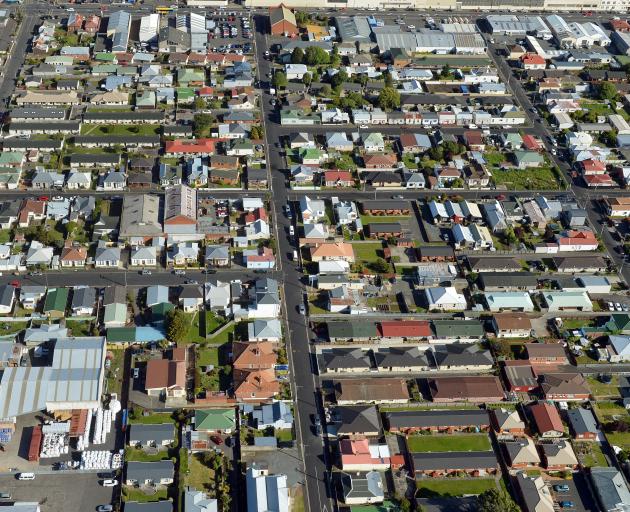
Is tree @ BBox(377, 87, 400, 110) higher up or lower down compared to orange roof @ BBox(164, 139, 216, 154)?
higher up

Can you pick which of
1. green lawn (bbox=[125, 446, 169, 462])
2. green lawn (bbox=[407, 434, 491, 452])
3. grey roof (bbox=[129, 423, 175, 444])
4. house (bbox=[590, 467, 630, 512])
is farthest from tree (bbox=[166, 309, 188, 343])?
house (bbox=[590, 467, 630, 512])

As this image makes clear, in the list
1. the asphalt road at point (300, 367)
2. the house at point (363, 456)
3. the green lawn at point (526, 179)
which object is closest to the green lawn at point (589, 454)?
the house at point (363, 456)

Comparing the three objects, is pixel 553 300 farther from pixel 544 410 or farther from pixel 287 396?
pixel 287 396

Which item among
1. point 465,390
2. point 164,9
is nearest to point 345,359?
point 465,390

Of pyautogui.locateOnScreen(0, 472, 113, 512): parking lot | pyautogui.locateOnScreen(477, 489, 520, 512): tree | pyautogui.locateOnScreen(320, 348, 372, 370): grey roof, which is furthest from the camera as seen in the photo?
pyautogui.locateOnScreen(320, 348, 372, 370): grey roof

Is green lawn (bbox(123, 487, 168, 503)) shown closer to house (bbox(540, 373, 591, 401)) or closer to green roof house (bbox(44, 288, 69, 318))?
green roof house (bbox(44, 288, 69, 318))

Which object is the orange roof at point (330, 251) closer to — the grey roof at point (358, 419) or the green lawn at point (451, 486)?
the grey roof at point (358, 419)

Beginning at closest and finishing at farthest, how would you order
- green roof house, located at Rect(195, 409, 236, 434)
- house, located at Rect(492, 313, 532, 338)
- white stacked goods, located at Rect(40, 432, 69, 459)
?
white stacked goods, located at Rect(40, 432, 69, 459) < green roof house, located at Rect(195, 409, 236, 434) < house, located at Rect(492, 313, 532, 338)

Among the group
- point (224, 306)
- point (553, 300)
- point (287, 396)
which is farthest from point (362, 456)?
point (553, 300)
